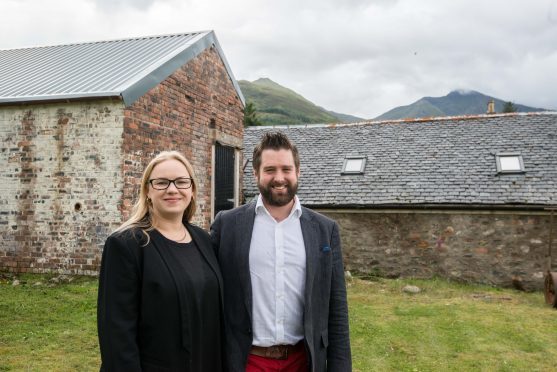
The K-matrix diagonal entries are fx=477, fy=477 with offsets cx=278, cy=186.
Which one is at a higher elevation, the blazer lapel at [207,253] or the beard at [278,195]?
the beard at [278,195]

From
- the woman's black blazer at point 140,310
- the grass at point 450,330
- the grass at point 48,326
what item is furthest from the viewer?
the grass at point 450,330

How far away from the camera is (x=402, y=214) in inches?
483

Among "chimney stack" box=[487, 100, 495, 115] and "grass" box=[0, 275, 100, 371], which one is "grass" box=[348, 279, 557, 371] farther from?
→ "chimney stack" box=[487, 100, 495, 115]

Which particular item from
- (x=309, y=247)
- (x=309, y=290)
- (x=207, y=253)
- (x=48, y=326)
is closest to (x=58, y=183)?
(x=48, y=326)

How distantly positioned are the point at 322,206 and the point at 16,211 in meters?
7.24

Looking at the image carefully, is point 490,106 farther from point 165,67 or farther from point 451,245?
point 165,67

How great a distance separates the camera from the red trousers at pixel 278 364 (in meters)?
2.70

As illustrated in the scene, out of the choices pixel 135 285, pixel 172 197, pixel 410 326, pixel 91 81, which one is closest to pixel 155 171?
pixel 172 197

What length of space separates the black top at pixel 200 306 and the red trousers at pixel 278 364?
0.62 ft

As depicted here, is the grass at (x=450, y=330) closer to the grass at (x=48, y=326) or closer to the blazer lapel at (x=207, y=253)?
the grass at (x=48, y=326)

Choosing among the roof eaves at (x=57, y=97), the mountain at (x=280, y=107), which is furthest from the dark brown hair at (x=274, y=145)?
the mountain at (x=280, y=107)

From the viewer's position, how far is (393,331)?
7.18 m

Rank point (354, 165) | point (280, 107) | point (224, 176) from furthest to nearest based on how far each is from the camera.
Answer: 1. point (280, 107)
2. point (354, 165)
3. point (224, 176)

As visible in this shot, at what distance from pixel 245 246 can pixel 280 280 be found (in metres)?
0.28
